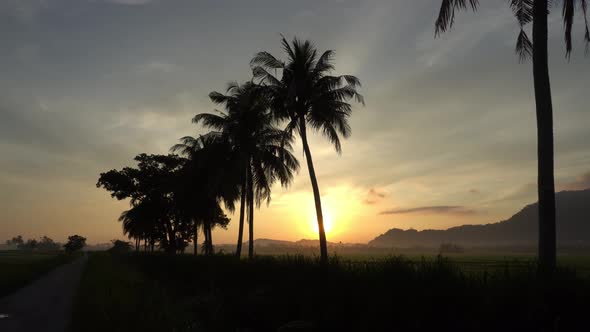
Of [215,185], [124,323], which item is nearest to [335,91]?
[215,185]

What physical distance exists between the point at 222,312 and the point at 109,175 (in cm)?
3920

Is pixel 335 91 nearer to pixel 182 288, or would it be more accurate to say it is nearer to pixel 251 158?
pixel 251 158

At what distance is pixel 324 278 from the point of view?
12.2 meters

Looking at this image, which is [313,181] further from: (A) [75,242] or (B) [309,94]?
(A) [75,242]

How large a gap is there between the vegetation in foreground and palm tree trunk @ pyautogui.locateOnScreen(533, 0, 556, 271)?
7.91 ft

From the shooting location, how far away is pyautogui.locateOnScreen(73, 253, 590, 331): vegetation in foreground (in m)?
7.52

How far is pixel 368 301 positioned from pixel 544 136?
6096 mm

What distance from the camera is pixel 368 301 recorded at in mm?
9734

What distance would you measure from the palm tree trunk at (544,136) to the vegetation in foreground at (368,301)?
241 cm

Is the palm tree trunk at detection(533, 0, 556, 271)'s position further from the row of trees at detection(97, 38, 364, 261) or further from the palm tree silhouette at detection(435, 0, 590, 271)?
the row of trees at detection(97, 38, 364, 261)

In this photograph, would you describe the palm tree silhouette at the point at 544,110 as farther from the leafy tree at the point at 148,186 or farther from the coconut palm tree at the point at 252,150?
the leafy tree at the point at 148,186

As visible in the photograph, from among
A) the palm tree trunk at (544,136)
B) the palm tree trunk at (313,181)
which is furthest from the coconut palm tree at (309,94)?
the palm tree trunk at (544,136)

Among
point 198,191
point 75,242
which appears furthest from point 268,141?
point 75,242

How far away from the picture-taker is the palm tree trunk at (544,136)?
35.0ft
